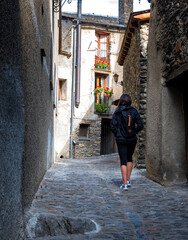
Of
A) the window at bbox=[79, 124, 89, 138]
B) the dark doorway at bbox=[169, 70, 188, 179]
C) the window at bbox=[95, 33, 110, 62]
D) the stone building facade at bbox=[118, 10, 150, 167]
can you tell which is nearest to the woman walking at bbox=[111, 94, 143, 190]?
the dark doorway at bbox=[169, 70, 188, 179]

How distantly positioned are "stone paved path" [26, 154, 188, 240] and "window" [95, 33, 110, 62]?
1706 cm

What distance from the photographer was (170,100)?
4.94 metres

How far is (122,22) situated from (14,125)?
21473 mm

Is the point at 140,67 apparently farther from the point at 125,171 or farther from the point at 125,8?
the point at 125,8

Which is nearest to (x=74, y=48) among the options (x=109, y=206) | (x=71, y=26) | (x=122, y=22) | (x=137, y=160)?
(x=71, y=26)

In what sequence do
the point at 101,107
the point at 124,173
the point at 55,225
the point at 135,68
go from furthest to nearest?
the point at 101,107
the point at 135,68
the point at 124,173
the point at 55,225

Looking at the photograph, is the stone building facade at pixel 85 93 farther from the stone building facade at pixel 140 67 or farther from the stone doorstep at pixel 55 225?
the stone doorstep at pixel 55 225

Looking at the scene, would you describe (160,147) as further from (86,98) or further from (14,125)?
(86,98)

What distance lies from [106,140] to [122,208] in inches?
696

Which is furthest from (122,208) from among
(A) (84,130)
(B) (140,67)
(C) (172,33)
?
(A) (84,130)

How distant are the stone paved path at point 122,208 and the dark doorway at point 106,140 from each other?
16.0 metres

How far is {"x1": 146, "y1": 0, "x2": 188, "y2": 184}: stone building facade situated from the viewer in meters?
4.57

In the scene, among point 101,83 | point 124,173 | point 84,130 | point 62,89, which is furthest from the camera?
point 101,83

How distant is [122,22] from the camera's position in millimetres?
22000
